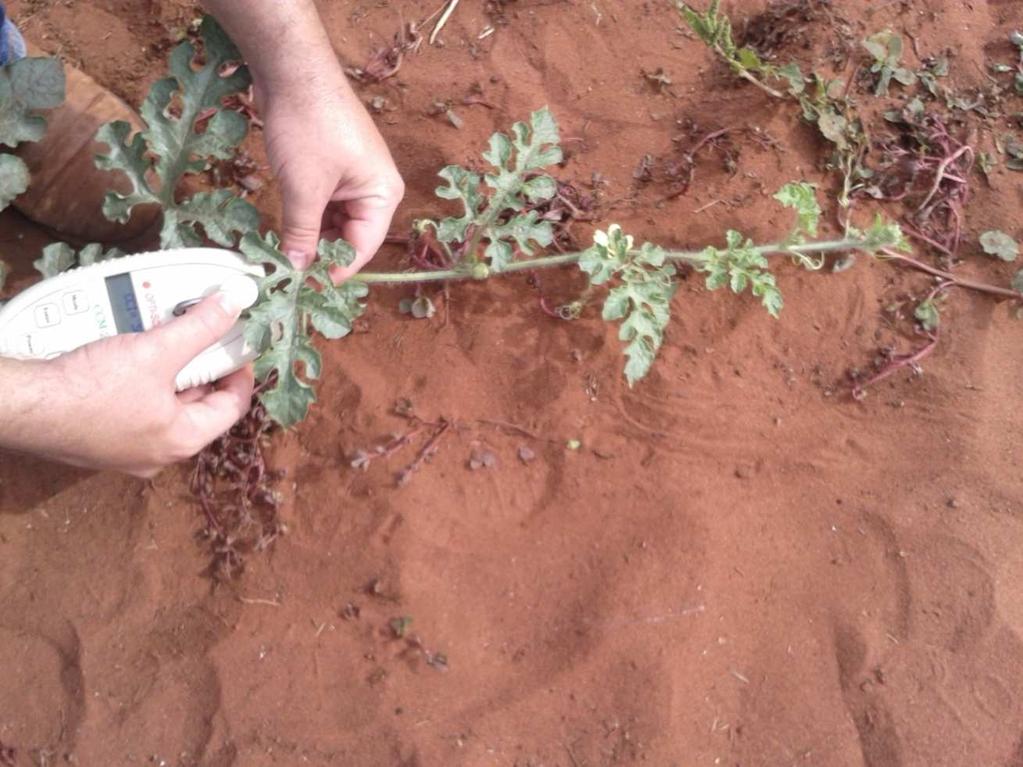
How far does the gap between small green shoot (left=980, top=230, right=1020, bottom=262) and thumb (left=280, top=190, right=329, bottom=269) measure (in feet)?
7.58

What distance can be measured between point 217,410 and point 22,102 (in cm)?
120

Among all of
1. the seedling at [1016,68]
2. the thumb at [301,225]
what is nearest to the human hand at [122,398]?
the thumb at [301,225]

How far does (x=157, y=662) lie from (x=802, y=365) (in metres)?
2.30

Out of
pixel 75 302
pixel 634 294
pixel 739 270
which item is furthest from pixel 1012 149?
pixel 75 302

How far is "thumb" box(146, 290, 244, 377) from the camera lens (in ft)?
6.76

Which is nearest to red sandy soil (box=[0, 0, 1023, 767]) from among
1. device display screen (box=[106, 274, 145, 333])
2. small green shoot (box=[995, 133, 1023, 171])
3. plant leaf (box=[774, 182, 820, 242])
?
small green shoot (box=[995, 133, 1023, 171])

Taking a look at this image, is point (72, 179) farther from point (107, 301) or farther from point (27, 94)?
point (107, 301)

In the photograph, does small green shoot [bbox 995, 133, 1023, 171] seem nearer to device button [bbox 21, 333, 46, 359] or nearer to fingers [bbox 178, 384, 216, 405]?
fingers [bbox 178, 384, 216, 405]

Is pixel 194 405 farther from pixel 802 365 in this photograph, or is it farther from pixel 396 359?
pixel 802 365

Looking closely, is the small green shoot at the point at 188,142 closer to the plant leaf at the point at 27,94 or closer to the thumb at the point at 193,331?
the plant leaf at the point at 27,94

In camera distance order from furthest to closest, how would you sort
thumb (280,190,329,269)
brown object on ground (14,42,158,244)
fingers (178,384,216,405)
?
brown object on ground (14,42,158,244) < fingers (178,384,216,405) < thumb (280,190,329,269)

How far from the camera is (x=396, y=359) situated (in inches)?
110

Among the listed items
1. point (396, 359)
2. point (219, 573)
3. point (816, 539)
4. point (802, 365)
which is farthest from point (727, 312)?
point (219, 573)

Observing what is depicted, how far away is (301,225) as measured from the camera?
2318 millimetres
